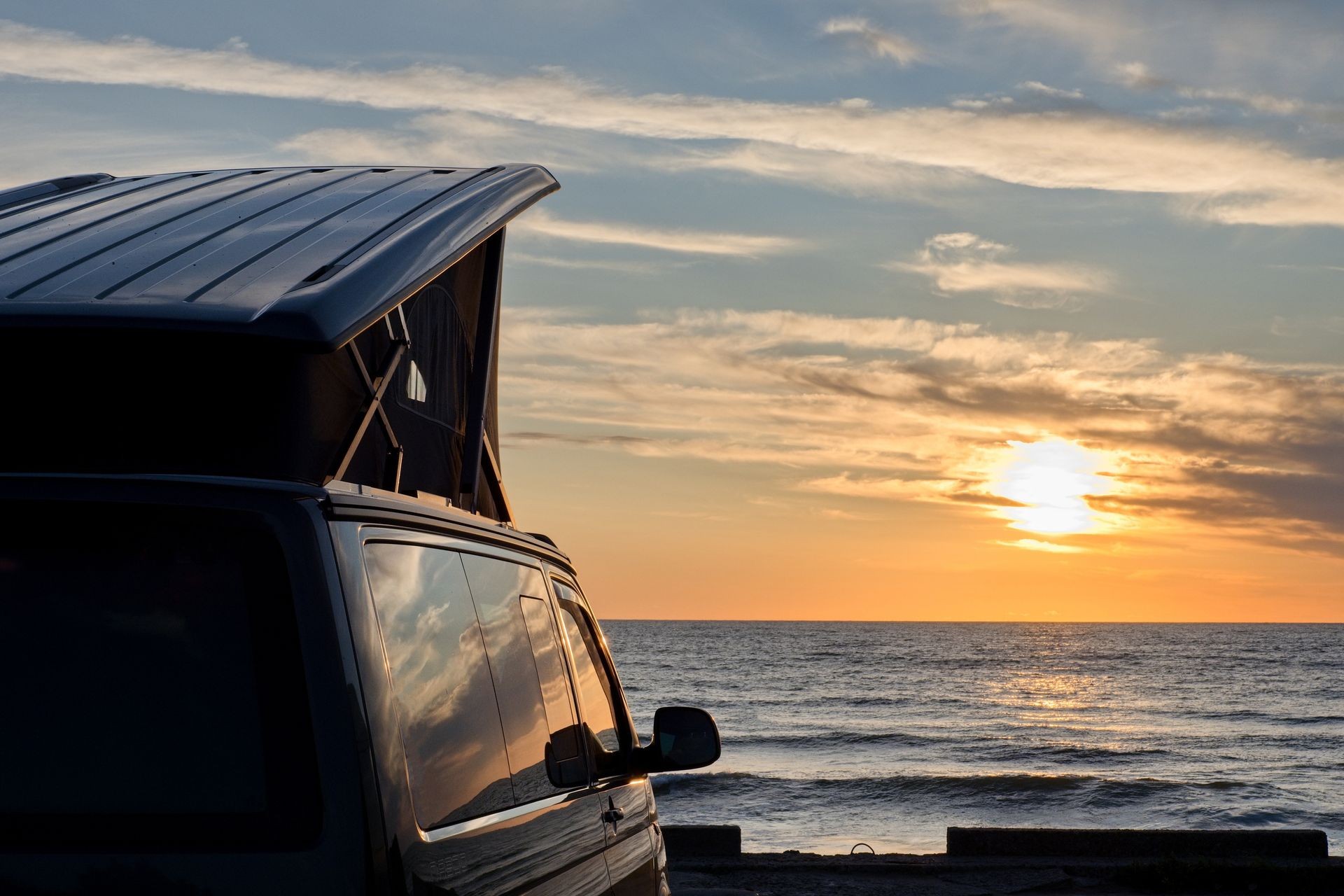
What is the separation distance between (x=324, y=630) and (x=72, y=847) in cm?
45

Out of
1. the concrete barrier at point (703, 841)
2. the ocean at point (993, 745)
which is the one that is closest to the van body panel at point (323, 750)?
the concrete barrier at point (703, 841)

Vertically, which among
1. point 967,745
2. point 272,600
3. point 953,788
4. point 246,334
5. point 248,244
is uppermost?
point 248,244

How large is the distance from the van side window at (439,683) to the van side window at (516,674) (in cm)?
8

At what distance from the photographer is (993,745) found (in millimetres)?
38719

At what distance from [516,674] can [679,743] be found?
1.32 meters

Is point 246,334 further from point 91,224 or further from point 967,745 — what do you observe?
point 967,745

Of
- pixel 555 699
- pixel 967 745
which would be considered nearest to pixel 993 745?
pixel 967 745

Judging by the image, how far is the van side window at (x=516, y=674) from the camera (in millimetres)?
2836

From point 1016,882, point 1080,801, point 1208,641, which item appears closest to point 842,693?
point 1080,801

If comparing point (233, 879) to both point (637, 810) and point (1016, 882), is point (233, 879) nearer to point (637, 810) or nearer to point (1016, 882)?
point (637, 810)

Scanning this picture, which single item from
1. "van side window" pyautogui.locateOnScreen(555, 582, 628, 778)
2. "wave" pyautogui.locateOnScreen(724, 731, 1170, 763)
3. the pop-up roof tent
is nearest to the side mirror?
"van side window" pyautogui.locateOnScreen(555, 582, 628, 778)

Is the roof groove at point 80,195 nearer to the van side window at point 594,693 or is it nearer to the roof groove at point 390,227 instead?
the roof groove at point 390,227

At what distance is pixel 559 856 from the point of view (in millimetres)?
3016

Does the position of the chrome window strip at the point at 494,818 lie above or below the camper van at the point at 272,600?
below
